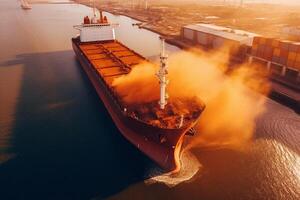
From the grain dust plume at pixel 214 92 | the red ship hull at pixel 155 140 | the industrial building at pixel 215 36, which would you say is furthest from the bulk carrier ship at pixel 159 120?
the industrial building at pixel 215 36

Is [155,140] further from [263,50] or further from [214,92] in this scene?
[263,50]

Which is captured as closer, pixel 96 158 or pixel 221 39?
pixel 96 158

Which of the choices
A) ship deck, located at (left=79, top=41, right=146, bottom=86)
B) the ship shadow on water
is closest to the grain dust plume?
ship deck, located at (left=79, top=41, right=146, bottom=86)

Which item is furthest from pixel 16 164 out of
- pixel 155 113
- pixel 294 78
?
pixel 294 78

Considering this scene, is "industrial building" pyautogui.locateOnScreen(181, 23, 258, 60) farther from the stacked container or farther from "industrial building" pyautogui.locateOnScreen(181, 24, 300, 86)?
the stacked container

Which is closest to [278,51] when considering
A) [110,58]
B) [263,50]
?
[263,50]
